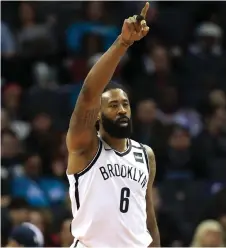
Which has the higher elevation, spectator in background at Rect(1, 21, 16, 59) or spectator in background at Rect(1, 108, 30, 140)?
spectator in background at Rect(1, 21, 16, 59)

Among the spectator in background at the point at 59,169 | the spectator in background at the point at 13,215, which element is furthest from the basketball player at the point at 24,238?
the spectator in background at the point at 59,169

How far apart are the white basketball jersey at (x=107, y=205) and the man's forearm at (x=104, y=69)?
1.59 feet

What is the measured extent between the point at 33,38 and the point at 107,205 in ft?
23.8

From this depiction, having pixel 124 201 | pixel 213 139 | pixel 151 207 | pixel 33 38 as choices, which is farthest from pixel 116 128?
pixel 33 38

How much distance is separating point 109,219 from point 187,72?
689cm

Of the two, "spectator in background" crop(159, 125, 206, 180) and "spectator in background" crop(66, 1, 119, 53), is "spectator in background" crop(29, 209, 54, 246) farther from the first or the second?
"spectator in background" crop(66, 1, 119, 53)

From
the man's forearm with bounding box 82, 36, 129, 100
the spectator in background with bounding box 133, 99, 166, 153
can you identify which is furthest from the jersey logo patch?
the spectator in background with bounding box 133, 99, 166, 153

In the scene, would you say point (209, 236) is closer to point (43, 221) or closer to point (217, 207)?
point (217, 207)

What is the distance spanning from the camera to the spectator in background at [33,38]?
1209cm

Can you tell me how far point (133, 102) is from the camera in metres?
11.2

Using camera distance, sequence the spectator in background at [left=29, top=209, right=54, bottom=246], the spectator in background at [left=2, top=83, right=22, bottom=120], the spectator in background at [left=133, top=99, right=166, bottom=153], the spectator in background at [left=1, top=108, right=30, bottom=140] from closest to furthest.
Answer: the spectator in background at [left=29, top=209, right=54, bottom=246], the spectator in background at [left=133, top=99, right=166, bottom=153], the spectator in background at [left=1, top=108, right=30, bottom=140], the spectator in background at [left=2, top=83, right=22, bottom=120]

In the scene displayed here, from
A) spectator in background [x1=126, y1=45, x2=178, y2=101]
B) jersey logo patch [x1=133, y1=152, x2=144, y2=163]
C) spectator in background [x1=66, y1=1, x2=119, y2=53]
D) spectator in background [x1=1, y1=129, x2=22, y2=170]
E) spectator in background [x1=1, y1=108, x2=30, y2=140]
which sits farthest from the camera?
spectator in background [x1=66, y1=1, x2=119, y2=53]

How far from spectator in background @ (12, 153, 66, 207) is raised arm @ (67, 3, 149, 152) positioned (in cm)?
445

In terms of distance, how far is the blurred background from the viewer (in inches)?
366
